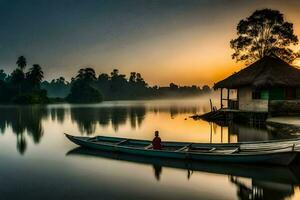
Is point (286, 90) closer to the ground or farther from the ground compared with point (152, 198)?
farther from the ground

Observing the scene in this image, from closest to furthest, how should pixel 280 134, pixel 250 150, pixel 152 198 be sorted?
pixel 152 198 < pixel 250 150 < pixel 280 134

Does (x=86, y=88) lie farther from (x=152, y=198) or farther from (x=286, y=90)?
(x=152, y=198)

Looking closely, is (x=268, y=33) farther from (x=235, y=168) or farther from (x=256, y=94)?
(x=235, y=168)

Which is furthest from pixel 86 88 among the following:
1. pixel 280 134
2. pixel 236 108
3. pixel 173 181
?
pixel 173 181

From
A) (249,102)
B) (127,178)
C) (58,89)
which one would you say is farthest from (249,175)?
(58,89)

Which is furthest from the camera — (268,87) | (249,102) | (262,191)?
(249,102)

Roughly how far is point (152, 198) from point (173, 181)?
210 cm

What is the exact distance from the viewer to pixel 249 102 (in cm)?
3238

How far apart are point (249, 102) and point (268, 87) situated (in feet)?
11.3

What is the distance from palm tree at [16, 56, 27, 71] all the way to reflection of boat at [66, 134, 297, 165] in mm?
86869

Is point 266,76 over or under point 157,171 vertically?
over

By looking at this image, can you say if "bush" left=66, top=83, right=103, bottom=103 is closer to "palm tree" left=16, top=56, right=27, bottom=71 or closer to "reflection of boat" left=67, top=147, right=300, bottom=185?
"palm tree" left=16, top=56, right=27, bottom=71

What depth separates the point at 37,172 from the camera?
1461cm

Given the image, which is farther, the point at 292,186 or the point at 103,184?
the point at 103,184
